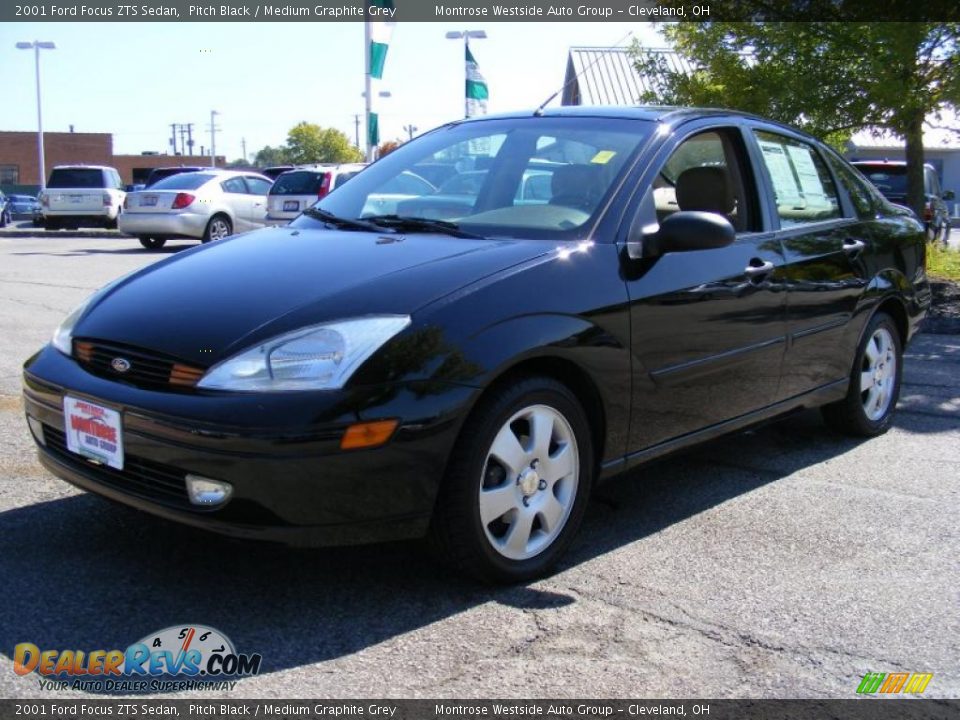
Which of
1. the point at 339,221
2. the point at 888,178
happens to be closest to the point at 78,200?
the point at 888,178

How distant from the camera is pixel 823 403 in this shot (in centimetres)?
500

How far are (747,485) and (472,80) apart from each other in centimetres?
1619

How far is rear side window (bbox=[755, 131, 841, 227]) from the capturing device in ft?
15.4

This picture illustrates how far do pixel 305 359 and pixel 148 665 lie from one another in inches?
36.5

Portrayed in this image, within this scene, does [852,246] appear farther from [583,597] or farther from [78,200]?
[78,200]

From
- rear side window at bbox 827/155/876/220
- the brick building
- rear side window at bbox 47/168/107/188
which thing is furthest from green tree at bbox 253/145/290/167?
rear side window at bbox 827/155/876/220

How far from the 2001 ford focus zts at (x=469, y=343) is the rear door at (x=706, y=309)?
0.01 m

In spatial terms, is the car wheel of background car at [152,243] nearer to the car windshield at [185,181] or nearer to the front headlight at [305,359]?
the car windshield at [185,181]

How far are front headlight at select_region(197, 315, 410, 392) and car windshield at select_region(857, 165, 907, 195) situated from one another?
13614 millimetres

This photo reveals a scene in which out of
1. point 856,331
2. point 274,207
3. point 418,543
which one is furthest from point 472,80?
point 418,543

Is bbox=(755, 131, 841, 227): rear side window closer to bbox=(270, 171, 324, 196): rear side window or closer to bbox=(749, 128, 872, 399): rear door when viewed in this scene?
bbox=(749, 128, 872, 399): rear door

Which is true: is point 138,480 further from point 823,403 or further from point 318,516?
point 823,403

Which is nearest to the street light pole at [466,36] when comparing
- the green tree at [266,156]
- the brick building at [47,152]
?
the brick building at [47,152]

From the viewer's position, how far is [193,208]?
18.0 metres
